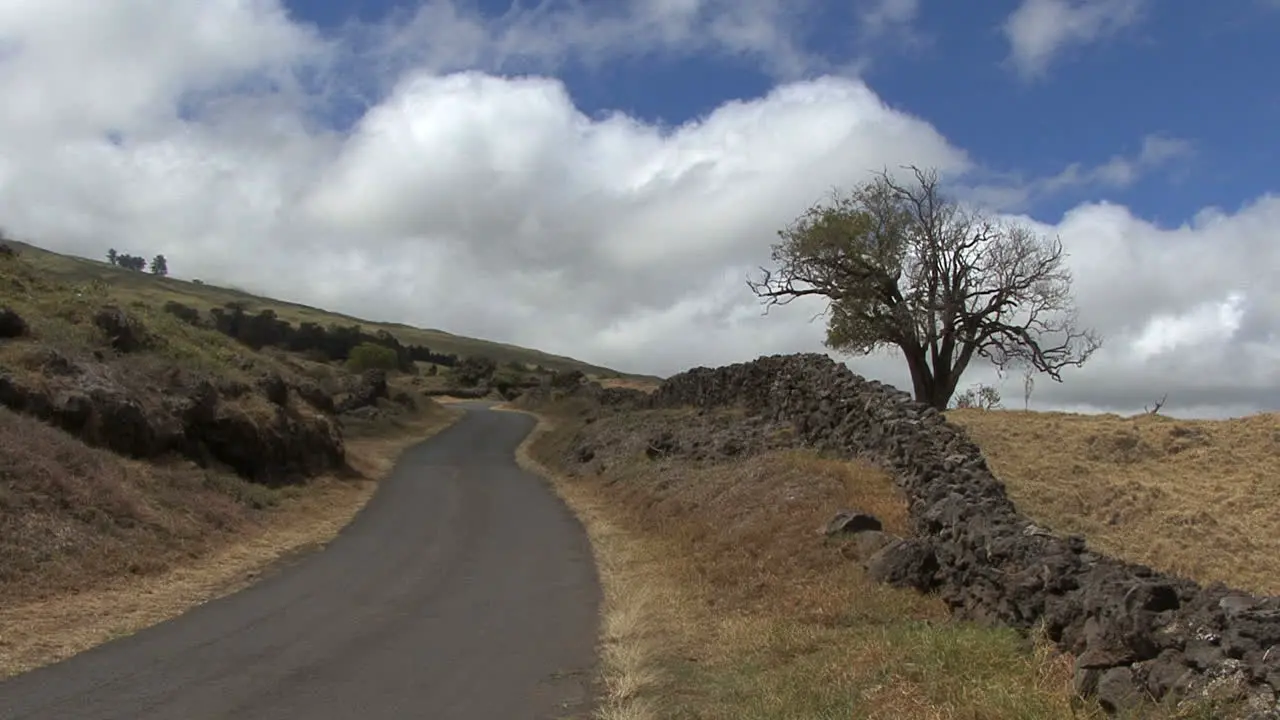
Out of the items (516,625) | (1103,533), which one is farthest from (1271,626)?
(1103,533)

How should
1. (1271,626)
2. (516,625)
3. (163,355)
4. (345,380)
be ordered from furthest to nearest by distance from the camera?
(345,380)
(163,355)
(516,625)
(1271,626)

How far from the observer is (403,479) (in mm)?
31109

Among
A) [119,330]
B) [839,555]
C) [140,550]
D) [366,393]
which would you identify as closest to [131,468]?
[140,550]

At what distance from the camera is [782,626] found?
10.6 meters

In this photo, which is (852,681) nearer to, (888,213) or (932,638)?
(932,638)

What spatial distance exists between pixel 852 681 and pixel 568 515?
16.3 metres

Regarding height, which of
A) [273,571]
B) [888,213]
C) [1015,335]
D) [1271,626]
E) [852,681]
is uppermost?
[888,213]

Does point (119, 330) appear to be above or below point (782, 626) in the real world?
above

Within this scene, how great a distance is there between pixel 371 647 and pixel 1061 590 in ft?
22.7

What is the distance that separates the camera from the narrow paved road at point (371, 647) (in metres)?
8.40

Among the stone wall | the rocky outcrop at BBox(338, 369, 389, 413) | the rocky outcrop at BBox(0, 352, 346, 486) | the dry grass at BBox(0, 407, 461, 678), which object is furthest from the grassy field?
the rocky outcrop at BBox(338, 369, 389, 413)

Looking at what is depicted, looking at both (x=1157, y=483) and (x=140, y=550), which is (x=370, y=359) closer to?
(x=1157, y=483)

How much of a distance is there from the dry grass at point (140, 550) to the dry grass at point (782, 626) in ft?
18.4

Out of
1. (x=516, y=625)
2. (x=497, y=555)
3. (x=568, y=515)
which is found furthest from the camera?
(x=568, y=515)
